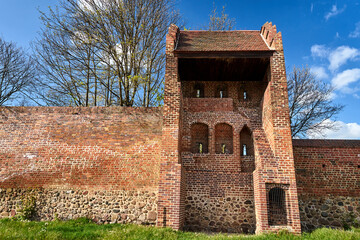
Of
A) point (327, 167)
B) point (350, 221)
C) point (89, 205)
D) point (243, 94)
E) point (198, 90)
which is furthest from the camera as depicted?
point (198, 90)

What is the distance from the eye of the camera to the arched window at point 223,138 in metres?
10.1

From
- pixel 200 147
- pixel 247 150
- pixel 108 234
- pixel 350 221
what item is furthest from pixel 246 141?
pixel 108 234

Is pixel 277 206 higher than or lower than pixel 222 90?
lower

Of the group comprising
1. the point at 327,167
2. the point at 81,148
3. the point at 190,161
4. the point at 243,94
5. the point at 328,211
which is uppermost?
the point at 243,94

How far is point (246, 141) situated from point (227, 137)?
84 centimetres

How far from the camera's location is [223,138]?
10172 millimetres

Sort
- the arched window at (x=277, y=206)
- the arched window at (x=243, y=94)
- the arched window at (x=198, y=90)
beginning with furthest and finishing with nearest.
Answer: the arched window at (x=198, y=90) < the arched window at (x=243, y=94) < the arched window at (x=277, y=206)

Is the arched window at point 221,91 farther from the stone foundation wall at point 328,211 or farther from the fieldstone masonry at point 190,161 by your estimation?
the stone foundation wall at point 328,211

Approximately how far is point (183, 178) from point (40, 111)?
674 cm

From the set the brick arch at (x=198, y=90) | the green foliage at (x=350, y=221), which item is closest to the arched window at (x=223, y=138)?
the brick arch at (x=198, y=90)

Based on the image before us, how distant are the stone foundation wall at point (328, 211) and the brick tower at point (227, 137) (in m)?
1.47

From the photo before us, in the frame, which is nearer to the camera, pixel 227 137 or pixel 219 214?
pixel 219 214

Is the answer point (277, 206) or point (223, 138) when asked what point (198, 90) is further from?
point (277, 206)

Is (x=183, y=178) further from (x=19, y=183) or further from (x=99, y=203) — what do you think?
(x=19, y=183)
